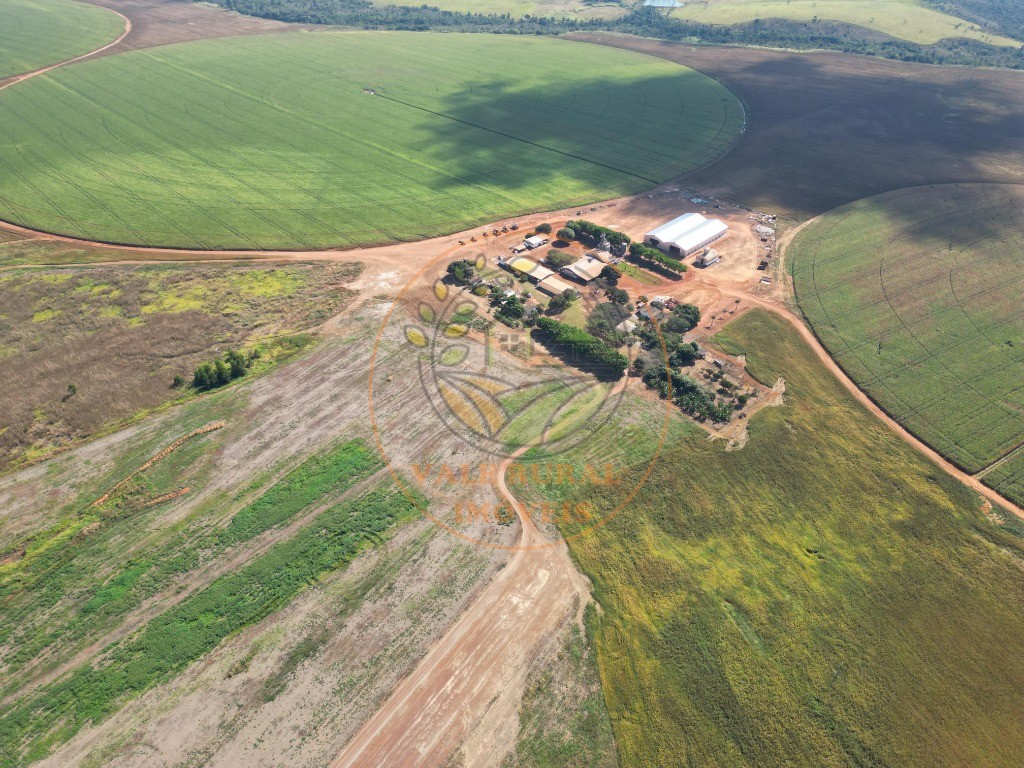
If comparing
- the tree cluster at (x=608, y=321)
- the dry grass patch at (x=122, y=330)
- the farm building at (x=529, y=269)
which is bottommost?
the dry grass patch at (x=122, y=330)

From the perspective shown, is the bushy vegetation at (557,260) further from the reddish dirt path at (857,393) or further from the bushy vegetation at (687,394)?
the bushy vegetation at (687,394)

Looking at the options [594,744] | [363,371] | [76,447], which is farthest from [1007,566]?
Answer: [76,447]

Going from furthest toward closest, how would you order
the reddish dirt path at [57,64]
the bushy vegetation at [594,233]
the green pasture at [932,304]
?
the reddish dirt path at [57,64] → the bushy vegetation at [594,233] → the green pasture at [932,304]

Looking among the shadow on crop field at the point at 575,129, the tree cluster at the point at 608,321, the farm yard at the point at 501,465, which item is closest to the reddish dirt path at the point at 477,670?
the farm yard at the point at 501,465

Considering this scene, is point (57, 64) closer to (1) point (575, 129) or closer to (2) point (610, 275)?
(1) point (575, 129)

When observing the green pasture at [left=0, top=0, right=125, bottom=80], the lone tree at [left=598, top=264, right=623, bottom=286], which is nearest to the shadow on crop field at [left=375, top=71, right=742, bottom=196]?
the lone tree at [left=598, top=264, right=623, bottom=286]

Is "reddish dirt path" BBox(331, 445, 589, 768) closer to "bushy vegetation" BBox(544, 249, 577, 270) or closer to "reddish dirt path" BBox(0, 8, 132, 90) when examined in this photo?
"bushy vegetation" BBox(544, 249, 577, 270)
